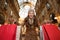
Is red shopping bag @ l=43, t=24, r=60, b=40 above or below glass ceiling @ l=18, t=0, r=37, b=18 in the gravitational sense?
below

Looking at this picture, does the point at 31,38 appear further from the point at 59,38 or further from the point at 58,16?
the point at 58,16

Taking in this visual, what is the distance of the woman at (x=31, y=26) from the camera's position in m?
4.77

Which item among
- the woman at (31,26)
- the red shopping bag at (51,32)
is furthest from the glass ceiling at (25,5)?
the red shopping bag at (51,32)

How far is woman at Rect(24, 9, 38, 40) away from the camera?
477 cm

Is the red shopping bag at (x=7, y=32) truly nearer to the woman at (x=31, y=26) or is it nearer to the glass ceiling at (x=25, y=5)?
the woman at (x=31, y=26)

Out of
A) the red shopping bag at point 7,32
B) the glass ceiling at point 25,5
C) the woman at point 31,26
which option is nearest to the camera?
the red shopping bag at point 7,32

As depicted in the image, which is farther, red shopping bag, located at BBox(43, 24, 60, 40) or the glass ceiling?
the glass ceiling

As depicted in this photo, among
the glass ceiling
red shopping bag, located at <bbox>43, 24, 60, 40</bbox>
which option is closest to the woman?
red shopping bag, located at <bbox>43, 24, 60, 40</bbox>

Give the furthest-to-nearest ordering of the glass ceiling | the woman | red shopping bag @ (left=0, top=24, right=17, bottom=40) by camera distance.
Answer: the glass ceiling
the woman
red shopping bag @ (left=0, top=24, right=17, bottom=40)

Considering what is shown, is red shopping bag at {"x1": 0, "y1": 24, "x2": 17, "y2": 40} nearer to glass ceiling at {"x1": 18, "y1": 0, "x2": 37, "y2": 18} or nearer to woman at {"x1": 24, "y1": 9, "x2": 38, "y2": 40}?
woman at {"x1": 24, "y1": 9, "x2": 38, "y2": 40}

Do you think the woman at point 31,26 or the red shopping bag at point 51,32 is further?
the woman at point 31,26

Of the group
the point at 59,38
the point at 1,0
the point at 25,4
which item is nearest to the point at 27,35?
the point at 59,38

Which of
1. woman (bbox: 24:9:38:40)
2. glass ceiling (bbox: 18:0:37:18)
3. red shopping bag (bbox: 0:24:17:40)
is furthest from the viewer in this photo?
glass ceiling (bbox: 18:0:37:18)

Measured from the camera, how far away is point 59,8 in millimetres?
11789
